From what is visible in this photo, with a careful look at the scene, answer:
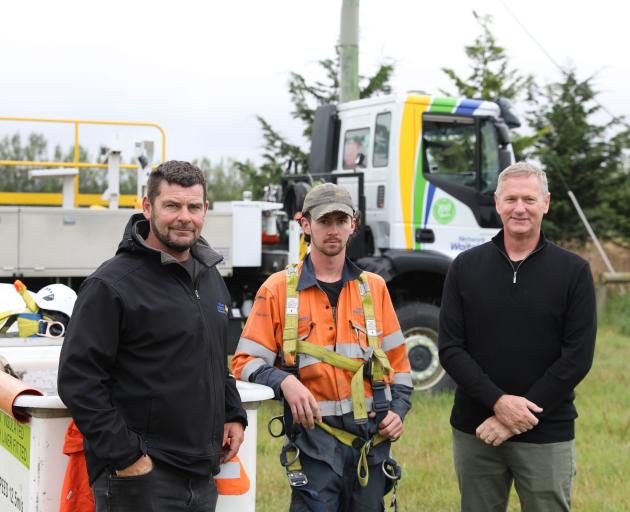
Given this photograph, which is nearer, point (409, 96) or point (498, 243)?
point (498, 243)

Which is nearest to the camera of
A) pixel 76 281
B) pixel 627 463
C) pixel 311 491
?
pixel 311 491

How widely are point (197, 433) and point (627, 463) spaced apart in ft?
14.9

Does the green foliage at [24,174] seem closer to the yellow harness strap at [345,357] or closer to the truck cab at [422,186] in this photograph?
the truck cab at [422,186]

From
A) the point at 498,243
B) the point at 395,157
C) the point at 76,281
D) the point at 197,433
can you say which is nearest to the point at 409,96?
the point at 395,157

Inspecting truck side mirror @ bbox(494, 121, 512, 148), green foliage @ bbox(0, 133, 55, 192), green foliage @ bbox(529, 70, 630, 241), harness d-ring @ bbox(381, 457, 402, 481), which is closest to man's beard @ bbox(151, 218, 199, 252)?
harness d-ring @ bbox(381, 457, 402, 481)

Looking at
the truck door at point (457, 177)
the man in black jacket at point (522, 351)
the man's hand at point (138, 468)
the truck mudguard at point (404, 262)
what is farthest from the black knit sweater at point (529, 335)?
the truck door at point (457, 177)

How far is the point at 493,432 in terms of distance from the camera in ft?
12.3

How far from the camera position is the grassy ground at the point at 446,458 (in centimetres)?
588

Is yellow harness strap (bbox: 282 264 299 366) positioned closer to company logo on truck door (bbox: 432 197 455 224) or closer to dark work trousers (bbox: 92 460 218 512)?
dark work trousers (bbox: 92 460 218 512)

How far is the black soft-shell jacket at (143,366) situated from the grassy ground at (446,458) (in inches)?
109

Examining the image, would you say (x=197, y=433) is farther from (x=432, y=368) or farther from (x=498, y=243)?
(x=432, y=368)

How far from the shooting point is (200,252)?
324 cm

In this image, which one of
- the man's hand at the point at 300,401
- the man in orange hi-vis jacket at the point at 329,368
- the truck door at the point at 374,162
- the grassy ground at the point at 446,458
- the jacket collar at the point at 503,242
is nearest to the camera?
the man's hand at the point at 300,401

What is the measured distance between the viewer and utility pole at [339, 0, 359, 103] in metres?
11.6
